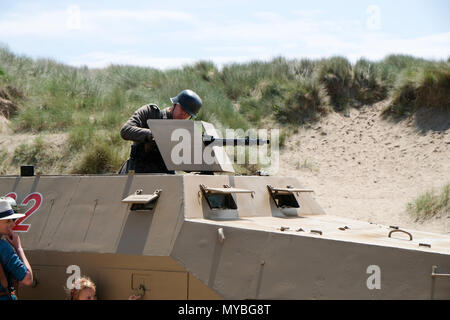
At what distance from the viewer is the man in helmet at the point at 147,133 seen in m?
6.02

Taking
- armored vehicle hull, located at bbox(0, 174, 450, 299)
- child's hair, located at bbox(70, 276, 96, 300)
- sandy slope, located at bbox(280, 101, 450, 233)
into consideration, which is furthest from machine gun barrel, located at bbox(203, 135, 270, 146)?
sandy slope, located at bbox(280, 101, 450, 233)

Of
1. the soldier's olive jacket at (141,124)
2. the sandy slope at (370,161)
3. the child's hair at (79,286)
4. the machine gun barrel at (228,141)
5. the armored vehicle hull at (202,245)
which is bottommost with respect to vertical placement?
the sandy slope at (370,161)

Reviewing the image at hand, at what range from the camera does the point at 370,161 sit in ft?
50.9

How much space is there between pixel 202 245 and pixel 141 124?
1995 millimetres

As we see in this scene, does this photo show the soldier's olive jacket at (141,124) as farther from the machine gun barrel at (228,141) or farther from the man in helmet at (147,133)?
the machine gun barrel at (228,141)

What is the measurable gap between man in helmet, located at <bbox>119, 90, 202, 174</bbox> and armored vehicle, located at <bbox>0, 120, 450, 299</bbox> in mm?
238

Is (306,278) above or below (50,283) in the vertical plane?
above

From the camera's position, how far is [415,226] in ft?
39.0

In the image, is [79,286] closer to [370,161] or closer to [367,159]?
[370,161]

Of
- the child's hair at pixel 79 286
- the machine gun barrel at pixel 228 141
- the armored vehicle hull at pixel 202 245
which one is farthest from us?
the machine gun barrel at pixel 228 141

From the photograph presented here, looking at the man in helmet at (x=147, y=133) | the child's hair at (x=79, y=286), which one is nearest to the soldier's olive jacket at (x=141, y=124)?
the man in helmet at (x=147, y=133)

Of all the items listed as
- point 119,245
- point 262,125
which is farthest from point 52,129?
point 119,245

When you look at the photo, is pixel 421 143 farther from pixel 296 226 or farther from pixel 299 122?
pixel 296 226

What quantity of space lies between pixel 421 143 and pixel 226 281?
11592 mm
